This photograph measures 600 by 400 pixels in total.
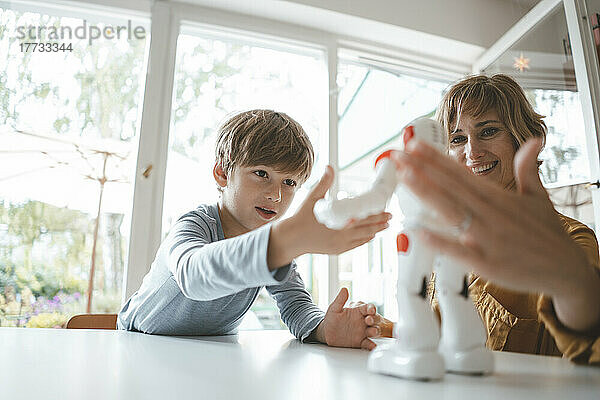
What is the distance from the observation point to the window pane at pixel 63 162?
1815mm

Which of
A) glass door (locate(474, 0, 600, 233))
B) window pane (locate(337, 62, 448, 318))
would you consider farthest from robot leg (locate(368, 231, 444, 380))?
window pane (locate(337, 62, 448, 318))

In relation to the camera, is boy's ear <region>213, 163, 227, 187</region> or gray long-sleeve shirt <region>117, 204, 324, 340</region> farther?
boy's ear <region>213, 163, 227, 187</region>

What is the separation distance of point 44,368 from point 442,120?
0.85 meters

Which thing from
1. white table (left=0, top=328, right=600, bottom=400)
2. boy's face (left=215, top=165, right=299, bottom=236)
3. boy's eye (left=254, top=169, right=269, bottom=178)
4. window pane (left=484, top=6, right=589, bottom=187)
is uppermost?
window pane (left=484, top=6, right=589, bottom=187)

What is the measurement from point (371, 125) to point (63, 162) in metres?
1.69

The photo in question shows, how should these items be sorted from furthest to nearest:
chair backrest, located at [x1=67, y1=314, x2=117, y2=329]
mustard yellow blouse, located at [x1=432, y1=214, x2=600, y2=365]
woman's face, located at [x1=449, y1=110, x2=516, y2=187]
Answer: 1. chair backrest, located at [x1=67, y1=314, x2=117, y2=329]
2. woman's face, located at [x1=449, y1=110, x2=516, y2=187]
3. mustard yellow blouse, located at [x1=432, y1=214, x2=600, y2=365]

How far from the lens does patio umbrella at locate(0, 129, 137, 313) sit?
1.85 metres

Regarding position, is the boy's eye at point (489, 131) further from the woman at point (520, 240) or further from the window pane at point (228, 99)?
the window pane at point (228, 99)

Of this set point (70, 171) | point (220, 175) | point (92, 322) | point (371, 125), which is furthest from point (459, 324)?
point (371, 125)

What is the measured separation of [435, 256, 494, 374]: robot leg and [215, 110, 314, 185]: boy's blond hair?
25.0 inches

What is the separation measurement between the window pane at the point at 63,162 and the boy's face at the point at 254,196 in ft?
3.37

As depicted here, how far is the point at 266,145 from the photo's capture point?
3.33ft

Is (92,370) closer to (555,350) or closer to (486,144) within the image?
(555,350)

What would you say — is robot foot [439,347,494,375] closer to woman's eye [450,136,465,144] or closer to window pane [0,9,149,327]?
woman's eye [450,136,465,144]
